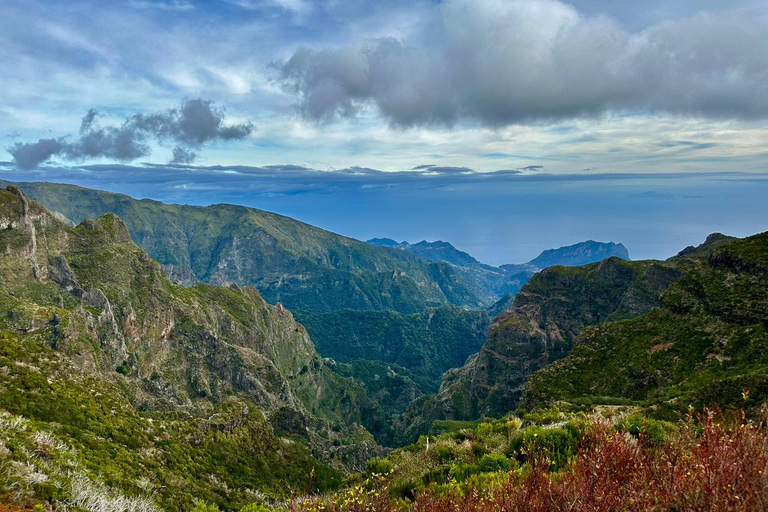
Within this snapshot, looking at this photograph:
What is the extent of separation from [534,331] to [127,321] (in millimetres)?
138715

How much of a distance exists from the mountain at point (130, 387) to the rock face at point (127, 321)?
1.14 ft

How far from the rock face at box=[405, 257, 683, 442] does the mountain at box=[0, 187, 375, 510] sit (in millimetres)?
46539

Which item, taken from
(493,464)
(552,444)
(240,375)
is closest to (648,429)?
(552,444)

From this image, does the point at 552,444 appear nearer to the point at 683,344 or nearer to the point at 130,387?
the point at 683,344

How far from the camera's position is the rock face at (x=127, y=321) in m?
65.4

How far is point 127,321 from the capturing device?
91.1 m

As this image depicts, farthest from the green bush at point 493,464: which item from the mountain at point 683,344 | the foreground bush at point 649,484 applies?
the mountain at point 683,344

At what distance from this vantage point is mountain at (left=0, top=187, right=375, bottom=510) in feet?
69.6

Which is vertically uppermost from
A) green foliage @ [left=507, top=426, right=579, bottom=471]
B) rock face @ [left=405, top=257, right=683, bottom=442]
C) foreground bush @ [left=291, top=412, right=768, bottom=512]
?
foreground bush @ [left=291, top=412, right=768, bottom=512]

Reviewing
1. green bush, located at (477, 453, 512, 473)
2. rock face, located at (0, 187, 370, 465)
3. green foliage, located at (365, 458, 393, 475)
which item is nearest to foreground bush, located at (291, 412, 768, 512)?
green bush, located at (477, 453, 512, 473)

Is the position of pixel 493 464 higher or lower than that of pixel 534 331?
higher

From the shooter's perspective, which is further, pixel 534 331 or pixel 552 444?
pixel 534 331

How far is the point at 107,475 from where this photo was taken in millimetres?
19578

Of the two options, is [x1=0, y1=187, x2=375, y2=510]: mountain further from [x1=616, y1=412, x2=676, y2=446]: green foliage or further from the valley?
[x1=616, y1=412, x2=676, y2=446]: green foliage
